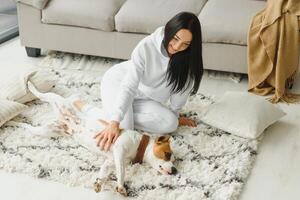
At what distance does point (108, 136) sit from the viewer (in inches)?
84.5

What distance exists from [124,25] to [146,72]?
2.47 feet

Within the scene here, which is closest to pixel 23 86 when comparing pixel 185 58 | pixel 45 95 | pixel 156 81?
pixel 45 95

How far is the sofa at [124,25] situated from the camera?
2898 millimetres

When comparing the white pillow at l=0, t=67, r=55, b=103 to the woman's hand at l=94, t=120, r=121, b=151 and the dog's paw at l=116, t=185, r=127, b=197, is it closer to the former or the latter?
the woman's hand at l=94, t=120, r=121, b=151

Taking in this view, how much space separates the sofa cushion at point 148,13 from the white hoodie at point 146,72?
24.1 inches

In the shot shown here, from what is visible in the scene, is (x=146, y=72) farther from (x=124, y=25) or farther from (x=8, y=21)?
(x=8, y=21)

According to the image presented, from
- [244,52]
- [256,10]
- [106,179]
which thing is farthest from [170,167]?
[256,10]

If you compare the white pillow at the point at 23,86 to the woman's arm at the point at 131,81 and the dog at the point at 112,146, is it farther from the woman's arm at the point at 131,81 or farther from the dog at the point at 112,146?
the woman's arm at the point at 131,81

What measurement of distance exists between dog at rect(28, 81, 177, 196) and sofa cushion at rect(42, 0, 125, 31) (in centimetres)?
74

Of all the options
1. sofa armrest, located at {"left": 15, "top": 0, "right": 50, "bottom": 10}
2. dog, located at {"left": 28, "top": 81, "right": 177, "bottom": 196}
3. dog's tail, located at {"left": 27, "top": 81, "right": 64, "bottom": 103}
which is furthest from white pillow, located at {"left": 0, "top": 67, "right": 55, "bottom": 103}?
sofa armrest, located at {"left": 15, "top": 0, "right": 50, "bottom": 10}

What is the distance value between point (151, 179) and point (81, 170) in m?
0.32

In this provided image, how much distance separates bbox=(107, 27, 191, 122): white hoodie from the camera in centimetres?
227

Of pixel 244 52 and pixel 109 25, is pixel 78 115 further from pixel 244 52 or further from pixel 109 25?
pixel 244 52

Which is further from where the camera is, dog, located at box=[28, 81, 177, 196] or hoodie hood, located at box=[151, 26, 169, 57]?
hoodie hood, located at box=[151, 26, 169, 57]
